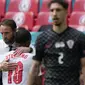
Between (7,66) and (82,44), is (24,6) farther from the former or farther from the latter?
(82,44)

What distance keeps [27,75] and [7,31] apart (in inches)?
27.3

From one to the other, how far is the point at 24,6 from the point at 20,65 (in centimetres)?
502

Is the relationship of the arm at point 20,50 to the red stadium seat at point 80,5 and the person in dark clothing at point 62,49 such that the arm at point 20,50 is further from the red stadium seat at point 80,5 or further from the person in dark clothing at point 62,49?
the red stadium seat at point 80,5

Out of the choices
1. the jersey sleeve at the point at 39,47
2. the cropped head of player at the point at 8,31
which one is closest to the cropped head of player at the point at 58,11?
the jersey sleeve at the point at 39,47

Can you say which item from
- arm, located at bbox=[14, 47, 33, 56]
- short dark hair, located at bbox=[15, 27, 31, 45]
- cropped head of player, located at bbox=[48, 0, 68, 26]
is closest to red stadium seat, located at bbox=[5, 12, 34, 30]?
short dark hair, located at bbox=[15, 27, 31, 45]

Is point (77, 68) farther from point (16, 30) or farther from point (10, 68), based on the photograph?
point (16, 30)

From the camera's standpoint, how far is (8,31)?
14.7 ft

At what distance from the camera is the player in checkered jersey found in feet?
13.1

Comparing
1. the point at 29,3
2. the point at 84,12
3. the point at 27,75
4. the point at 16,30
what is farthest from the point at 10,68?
the point at 29,3

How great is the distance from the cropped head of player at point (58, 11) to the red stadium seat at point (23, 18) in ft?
15.9

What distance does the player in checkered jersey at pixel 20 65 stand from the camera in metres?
3.98

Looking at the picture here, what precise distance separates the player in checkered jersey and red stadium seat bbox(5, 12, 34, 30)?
4.26 m

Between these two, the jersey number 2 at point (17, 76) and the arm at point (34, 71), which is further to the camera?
the jersey number 2 at point (17, 76)

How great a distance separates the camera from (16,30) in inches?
175
